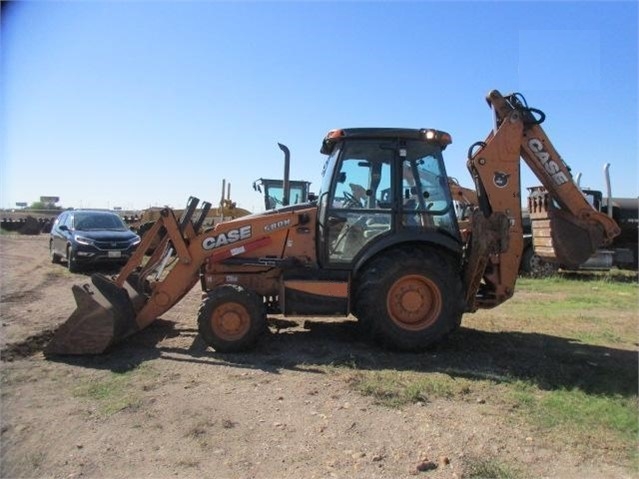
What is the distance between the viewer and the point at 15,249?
900 inches

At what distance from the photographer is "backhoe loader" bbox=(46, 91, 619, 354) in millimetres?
7102

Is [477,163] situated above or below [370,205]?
above

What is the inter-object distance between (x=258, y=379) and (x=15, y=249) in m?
20.1

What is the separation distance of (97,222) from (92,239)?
4.94 ft

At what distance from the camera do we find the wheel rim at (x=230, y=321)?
23.3 feet

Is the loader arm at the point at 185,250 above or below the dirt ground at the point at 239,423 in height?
above

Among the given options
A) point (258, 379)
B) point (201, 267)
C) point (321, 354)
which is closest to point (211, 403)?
point (258, 379)

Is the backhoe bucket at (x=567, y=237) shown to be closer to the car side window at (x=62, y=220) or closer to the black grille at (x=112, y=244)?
the black grille at (x=112, y=244)

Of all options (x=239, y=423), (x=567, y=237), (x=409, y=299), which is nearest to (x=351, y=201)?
(x=409, y=299)

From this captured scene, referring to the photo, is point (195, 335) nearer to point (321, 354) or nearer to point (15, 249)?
point (321, 354)

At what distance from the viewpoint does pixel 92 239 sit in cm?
1525

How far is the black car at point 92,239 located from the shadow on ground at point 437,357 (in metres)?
7.59

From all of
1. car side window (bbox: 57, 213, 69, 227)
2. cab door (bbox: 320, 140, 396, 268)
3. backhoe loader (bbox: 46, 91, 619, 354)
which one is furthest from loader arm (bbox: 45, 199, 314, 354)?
car side window (bbox: 57, 213, 69, 227)

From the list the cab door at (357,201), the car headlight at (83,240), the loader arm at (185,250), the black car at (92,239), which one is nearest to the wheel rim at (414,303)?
the cab door at (357,201)
